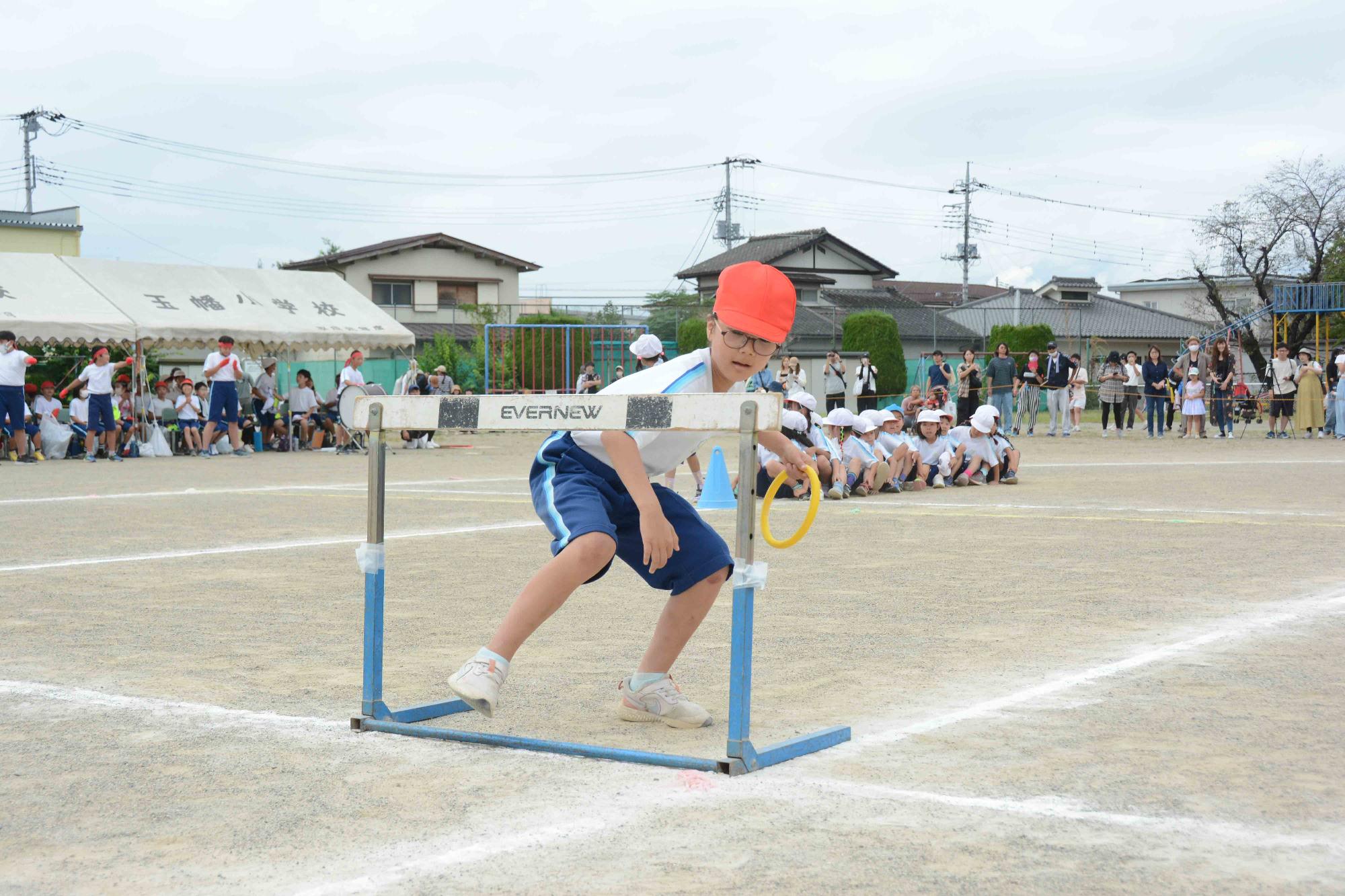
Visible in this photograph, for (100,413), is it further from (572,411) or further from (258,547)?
(572,411)

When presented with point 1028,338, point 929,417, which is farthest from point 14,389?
point 1028,338

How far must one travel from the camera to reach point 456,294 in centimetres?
5644

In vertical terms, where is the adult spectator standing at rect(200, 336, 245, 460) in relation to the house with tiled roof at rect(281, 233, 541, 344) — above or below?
below

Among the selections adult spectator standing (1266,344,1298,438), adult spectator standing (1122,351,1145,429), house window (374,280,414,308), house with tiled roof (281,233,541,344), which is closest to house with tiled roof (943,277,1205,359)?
house with tiled roof (281,233,541,344)

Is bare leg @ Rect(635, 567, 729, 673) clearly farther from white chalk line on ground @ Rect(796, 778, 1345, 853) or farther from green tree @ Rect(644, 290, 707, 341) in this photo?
green tree @ Rect(644, 290, 707, 341)

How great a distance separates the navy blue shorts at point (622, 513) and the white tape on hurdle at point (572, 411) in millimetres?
198

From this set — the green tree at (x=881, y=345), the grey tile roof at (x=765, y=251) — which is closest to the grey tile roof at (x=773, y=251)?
the grey tile roof at (x=765, y=251)

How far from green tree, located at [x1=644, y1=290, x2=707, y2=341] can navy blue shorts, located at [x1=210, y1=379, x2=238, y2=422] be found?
53.9ft

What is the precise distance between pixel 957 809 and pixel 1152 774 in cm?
72

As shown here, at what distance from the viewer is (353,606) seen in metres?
7.07

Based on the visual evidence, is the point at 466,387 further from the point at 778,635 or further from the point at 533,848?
the point at 533,848

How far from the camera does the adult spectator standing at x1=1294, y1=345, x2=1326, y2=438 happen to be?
84.4 ft

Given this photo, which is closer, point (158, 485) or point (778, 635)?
point (778, 635)

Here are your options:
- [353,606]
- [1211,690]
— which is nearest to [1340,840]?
[1211,690]
